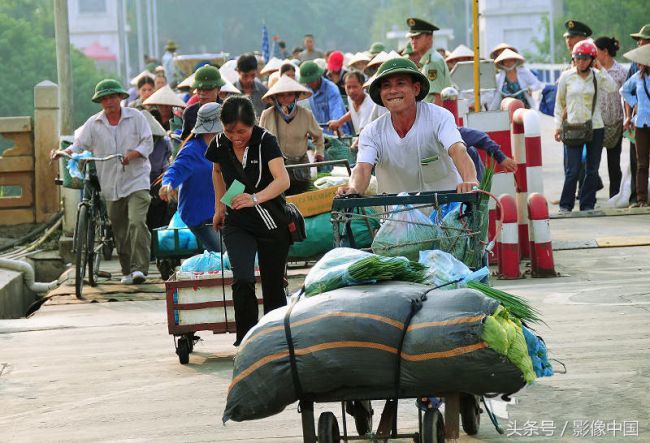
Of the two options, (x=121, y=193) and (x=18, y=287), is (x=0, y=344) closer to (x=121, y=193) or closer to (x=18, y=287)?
(x=121, y=193)

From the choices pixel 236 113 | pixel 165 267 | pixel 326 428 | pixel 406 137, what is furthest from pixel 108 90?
pixel 326 428

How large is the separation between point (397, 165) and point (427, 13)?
12302 cm

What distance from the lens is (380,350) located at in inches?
246

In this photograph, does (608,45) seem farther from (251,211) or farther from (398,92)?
(398,92)

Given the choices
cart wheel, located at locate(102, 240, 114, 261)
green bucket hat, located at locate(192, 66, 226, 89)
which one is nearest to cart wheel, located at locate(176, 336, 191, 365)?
green bucket hat, located at locate(192, 66, 226, 89)

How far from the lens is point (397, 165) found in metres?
8.02

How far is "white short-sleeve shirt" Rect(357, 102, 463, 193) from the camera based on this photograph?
797 centimetres

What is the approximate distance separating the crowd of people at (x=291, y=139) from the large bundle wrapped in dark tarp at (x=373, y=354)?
111 centimetres

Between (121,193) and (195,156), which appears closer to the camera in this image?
(195,156)

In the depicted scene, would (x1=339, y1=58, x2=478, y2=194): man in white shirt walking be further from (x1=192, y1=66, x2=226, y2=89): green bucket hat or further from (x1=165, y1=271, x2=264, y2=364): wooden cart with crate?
(x1=192, y1=66, x2=226, y2=89): green bucket hat

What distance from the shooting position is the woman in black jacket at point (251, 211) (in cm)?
889

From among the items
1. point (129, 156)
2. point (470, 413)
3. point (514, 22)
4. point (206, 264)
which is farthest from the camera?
point (514, 22)

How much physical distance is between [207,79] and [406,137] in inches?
204


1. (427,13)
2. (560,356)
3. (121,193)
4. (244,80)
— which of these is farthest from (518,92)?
(427,13)
